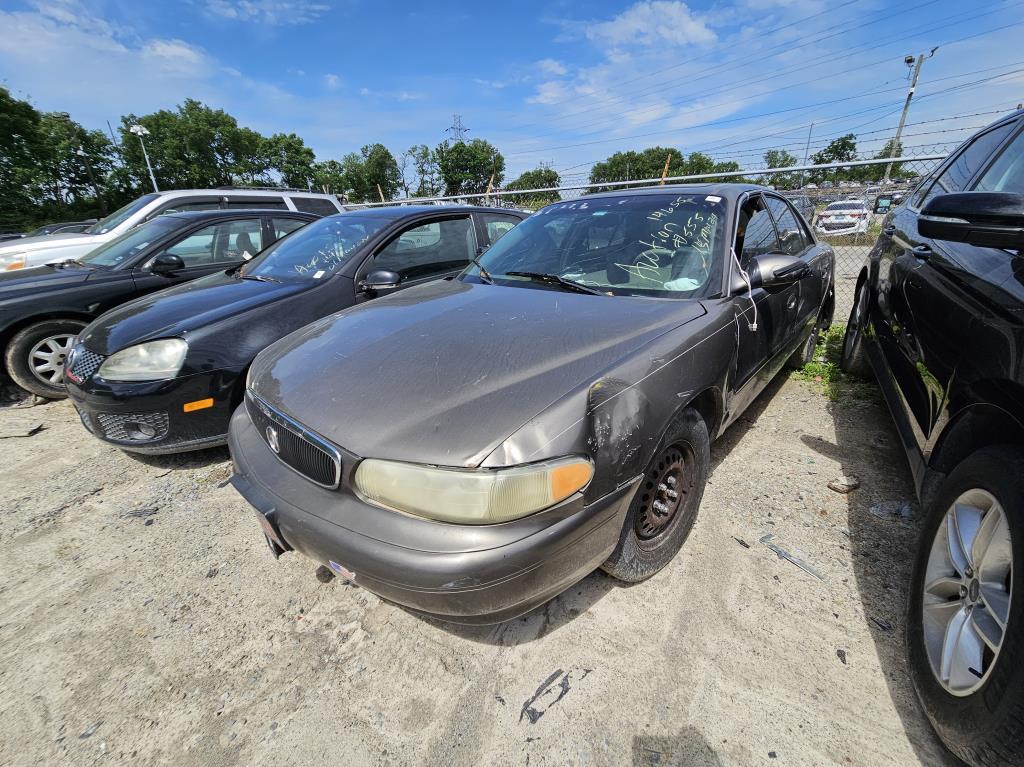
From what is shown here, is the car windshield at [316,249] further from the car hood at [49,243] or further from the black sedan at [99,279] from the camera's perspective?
the car hood at [49,243]

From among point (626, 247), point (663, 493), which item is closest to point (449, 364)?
point (663, 493)

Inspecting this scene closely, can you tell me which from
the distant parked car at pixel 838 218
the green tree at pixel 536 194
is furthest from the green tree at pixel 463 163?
the distant parked car at pixel 838 218

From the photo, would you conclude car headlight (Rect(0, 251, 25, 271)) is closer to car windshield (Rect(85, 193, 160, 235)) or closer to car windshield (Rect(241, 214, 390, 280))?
car windshield (Rect(85, 193, 160, 235))

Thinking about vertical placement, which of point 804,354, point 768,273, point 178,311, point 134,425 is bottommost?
point 804,354

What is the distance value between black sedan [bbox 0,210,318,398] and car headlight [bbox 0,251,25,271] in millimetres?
1743

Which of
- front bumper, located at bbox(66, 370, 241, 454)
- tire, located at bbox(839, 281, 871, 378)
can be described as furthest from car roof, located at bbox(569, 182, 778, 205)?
front bumper, located at bbox(66, 370, 241, 454)

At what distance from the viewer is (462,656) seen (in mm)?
1708

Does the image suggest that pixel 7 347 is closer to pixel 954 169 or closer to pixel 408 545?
pixel 408 545

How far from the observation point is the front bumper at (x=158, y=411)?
2662 mm

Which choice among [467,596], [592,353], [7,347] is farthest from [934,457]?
[7,347]

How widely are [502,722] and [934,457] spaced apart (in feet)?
5.98

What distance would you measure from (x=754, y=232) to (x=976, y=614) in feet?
7.03

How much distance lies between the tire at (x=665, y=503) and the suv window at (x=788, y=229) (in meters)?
2.05

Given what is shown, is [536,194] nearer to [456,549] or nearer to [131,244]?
[131,244]
